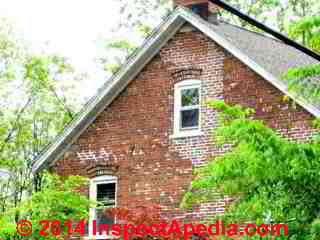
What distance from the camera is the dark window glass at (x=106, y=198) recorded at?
2552 cm

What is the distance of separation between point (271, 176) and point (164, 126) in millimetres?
13651

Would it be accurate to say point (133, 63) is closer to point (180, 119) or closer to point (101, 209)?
point (180, 119)

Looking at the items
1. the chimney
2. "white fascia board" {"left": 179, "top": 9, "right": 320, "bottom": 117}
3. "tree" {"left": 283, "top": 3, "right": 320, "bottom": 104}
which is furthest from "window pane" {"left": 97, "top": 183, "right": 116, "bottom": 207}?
"tree" {"left": 283, "top": 3, "right": 320, "bottom": 104}

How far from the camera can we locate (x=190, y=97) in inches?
985

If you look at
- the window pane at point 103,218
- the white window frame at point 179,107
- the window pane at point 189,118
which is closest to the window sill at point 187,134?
the white window frame at point 179,107

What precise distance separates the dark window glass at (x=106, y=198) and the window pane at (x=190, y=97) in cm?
295

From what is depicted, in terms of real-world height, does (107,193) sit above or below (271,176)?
above

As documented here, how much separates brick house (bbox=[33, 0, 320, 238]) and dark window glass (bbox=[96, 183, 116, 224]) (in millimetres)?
30

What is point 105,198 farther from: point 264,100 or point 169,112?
point 264,100

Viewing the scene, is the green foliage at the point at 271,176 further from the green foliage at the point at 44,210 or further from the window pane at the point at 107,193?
the window pane at the point at 107,193

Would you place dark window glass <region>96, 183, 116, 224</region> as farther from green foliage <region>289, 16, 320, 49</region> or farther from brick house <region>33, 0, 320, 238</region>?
green foliage <region>289, 16, 320, 49</region>

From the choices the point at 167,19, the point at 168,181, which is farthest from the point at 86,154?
the point at 167,19

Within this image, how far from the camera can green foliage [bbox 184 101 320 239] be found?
1137cm

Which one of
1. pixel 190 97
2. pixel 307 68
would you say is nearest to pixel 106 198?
pixel 190 97
